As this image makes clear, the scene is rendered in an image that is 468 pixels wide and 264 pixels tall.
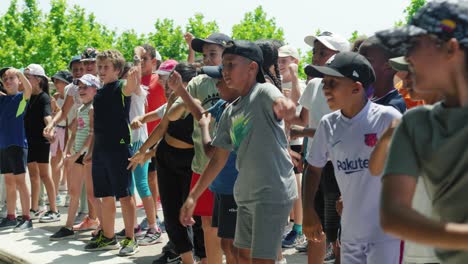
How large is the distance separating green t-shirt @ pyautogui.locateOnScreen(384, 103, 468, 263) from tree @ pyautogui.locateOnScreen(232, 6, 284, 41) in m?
52.5

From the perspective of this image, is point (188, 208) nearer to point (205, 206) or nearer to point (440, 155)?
point (205, 206)

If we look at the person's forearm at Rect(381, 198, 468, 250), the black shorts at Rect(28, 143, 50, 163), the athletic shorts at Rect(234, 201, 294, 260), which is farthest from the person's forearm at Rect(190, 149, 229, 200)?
the black shorts at Rect(28, 143, 50, 163)

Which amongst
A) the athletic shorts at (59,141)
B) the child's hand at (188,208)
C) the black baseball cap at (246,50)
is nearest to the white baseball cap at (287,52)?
the black baseball cap at (246,50)

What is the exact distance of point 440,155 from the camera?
6.96ft

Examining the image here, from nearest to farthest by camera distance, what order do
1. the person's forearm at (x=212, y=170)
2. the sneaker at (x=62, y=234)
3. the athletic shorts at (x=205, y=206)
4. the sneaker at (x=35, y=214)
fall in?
1. the person's forearm at (x=212, y=170)
2. the athletic shorts at (x=205, y=206)
3. the sneaker at (x=62, y=234)
4. the sneaker at (x=35, y=214)

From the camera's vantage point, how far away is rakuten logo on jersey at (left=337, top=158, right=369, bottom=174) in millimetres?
4112

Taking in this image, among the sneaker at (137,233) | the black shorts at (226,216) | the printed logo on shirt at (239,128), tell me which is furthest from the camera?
the sneaker at (137,233)

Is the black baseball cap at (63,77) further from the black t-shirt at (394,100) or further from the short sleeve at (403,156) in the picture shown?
the short sleeve at (403,156)

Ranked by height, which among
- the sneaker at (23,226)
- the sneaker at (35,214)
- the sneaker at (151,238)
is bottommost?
the sneaker at (35,214)

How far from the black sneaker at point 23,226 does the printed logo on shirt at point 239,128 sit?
18.0ft

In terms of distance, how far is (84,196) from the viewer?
999 cm

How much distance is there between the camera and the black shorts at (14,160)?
991cm

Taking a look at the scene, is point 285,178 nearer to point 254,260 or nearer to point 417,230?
point 254,260

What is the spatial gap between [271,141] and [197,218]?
2.23 meters
